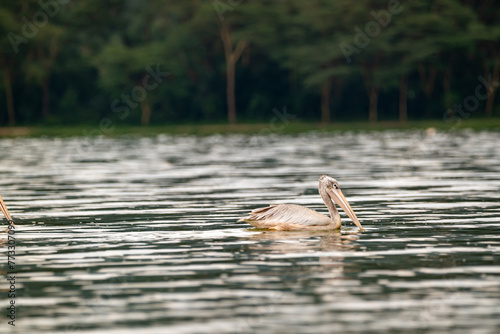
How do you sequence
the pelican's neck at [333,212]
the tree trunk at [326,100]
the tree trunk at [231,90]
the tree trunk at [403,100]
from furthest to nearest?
the tree trunk at [231,90] < the tree trunk at [326,100] < the tree trunk at [403,100] < the pelican's neck at [333,212]

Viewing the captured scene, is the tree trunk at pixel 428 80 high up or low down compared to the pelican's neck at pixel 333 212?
up

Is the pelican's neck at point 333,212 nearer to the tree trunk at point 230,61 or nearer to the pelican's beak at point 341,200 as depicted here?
the pelican's beak at point 341,200

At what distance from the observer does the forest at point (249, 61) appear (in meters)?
73.3

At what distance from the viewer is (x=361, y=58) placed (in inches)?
2916

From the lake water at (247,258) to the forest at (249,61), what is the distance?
162 feet

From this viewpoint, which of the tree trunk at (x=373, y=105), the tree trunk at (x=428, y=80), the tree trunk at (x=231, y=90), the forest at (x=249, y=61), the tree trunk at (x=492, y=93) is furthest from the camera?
the tree trunk at (x=231, y=90)

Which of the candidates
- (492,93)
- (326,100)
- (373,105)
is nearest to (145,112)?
(326,100)

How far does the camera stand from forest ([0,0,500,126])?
241 feet

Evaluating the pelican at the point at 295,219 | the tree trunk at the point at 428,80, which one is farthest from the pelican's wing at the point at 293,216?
the tree trunk at the point at 428,80

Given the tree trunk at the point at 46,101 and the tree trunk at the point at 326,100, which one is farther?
the tree trunk at the point at 46,101

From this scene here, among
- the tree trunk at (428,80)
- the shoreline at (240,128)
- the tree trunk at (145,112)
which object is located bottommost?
the shoreline at (240,128)

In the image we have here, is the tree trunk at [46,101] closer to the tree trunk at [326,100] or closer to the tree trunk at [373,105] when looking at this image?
the tree trunk at [326,100]

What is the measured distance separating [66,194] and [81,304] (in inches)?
486

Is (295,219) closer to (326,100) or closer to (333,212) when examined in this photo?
(333,212)
